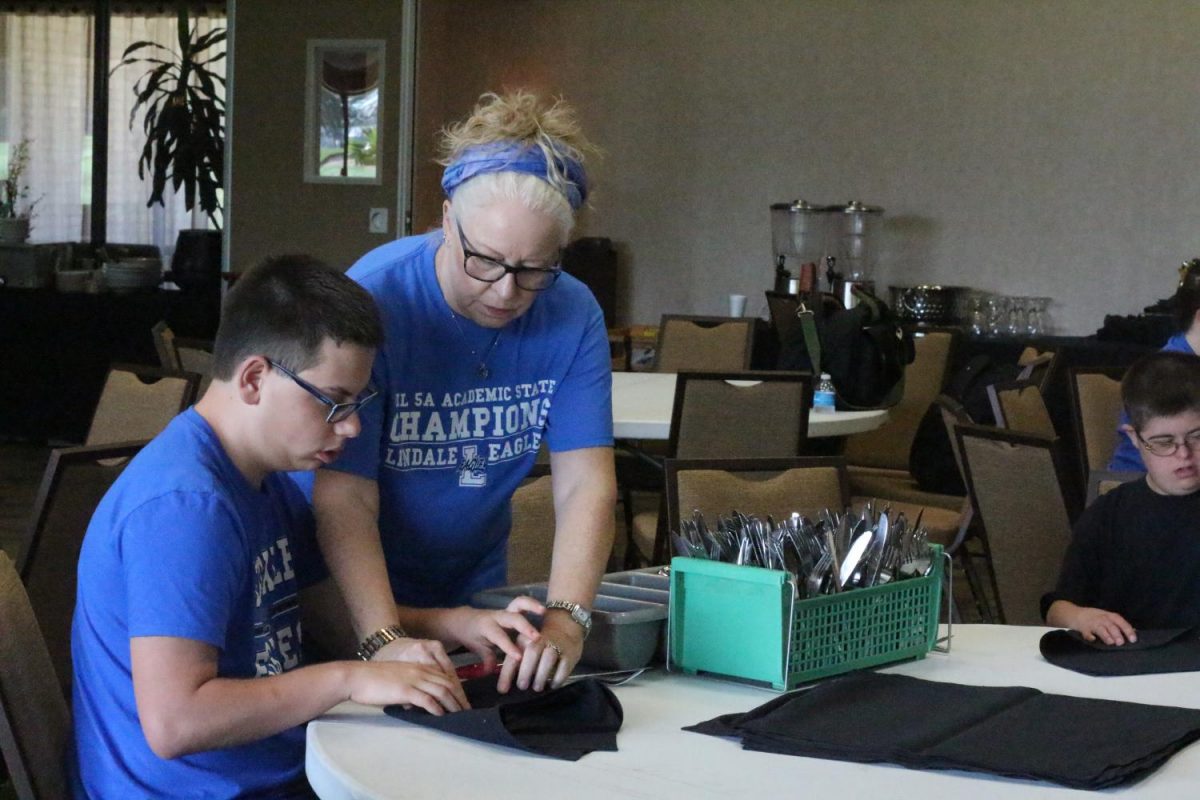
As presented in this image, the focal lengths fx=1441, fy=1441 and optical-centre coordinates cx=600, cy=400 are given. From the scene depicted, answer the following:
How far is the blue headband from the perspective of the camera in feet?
5.66

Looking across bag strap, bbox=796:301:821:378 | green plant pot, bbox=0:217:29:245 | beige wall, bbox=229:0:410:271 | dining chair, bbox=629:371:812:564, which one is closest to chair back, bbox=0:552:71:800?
dining chair, bbox=629:371:812:564

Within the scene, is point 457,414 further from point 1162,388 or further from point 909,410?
point 909,410

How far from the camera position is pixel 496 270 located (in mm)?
1754

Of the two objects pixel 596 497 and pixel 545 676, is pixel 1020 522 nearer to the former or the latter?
pixel 596 497

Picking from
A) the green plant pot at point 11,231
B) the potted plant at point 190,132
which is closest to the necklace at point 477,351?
the green plant pot at point 11,231

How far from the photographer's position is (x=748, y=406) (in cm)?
409

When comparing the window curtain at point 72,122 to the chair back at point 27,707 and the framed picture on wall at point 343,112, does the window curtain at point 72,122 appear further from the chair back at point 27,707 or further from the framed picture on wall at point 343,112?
the chair back at point 27,707

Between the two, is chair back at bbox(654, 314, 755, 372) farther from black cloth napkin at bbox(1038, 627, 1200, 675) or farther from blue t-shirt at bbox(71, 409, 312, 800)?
blue t-shirt at bbox(71, 409, 312, 800)

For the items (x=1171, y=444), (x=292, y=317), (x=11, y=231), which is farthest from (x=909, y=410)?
(x=11, y=231)

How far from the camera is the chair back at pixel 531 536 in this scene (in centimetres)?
292

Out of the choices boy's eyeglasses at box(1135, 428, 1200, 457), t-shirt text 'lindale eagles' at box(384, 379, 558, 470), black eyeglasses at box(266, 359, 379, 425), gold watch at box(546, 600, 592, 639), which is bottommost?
gold watch at box(546, 600, 592, 639)

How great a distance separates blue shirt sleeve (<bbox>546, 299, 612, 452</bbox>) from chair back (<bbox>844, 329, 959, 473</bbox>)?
377cm

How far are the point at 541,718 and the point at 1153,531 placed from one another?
4.59 feet

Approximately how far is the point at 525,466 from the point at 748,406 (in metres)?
2.16
